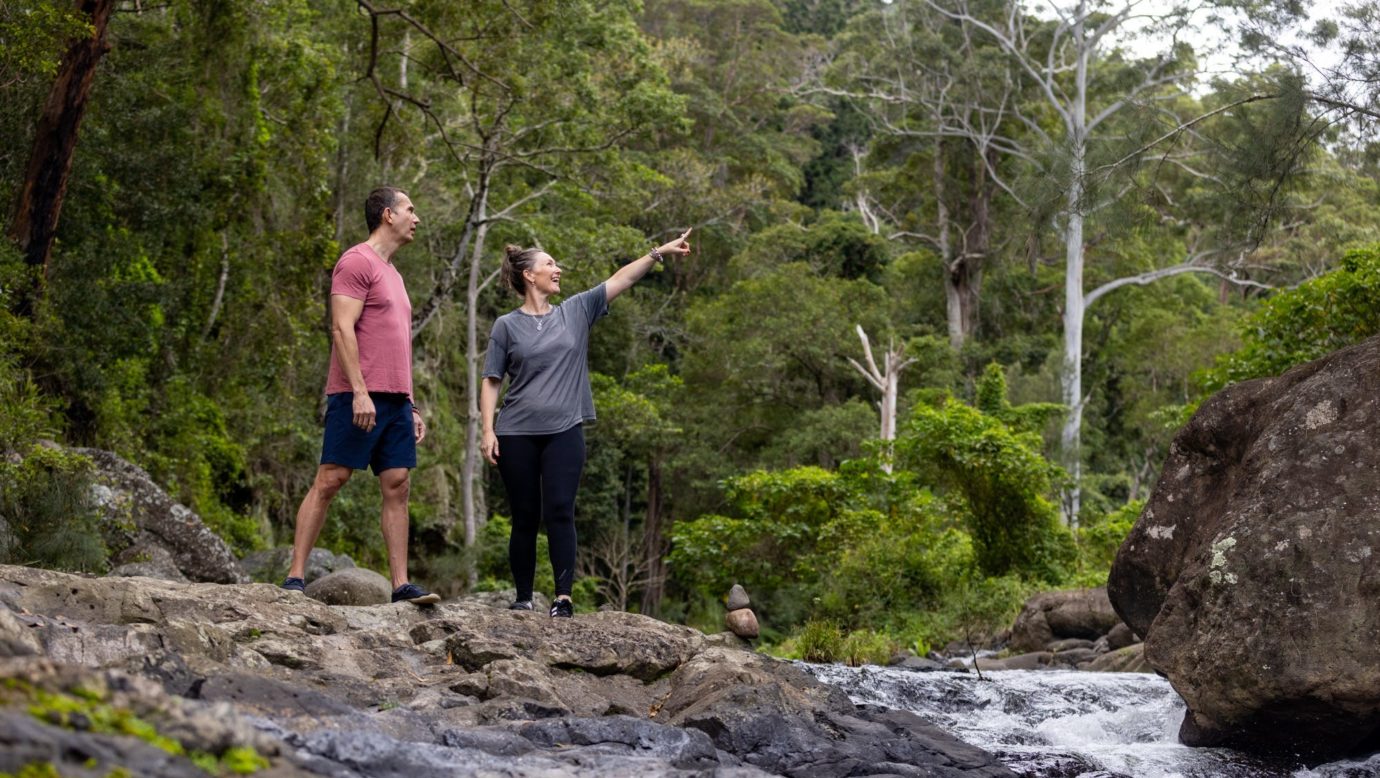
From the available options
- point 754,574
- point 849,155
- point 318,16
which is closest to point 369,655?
point 754,574

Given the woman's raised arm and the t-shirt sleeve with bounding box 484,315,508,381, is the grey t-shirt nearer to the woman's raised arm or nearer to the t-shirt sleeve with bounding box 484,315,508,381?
the t-shirt sleeve with bounding box 484,315,508,381

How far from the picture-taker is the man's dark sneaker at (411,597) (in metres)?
6.88

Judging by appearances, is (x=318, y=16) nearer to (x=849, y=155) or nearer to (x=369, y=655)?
(x=369, y=655)

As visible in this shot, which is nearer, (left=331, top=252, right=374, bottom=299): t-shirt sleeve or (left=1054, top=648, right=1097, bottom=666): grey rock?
(left=331, top=252, right=374, bottom=299): t-shirt sleeve

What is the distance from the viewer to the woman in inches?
267

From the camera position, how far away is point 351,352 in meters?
6.48

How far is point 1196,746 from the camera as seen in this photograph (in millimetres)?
6887

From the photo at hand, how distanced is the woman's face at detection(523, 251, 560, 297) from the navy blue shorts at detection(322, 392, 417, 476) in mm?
864

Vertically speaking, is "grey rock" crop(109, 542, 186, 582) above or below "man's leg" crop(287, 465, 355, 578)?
below

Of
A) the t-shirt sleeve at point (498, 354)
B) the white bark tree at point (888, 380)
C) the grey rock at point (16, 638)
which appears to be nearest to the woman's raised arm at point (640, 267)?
the t-shirt sleeve at point (498, 354)

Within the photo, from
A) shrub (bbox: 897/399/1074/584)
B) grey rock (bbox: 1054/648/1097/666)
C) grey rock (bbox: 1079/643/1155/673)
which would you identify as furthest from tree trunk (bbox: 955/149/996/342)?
grey rock (bbox: 1079/643/1155/673)

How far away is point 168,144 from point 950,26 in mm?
23110

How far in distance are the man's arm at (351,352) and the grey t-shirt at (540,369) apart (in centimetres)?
67

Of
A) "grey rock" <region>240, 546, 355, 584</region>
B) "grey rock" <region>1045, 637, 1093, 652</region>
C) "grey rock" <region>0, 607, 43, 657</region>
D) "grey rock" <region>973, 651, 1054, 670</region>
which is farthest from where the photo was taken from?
"grey rock" <region>240, 546, 355, 584</region>
